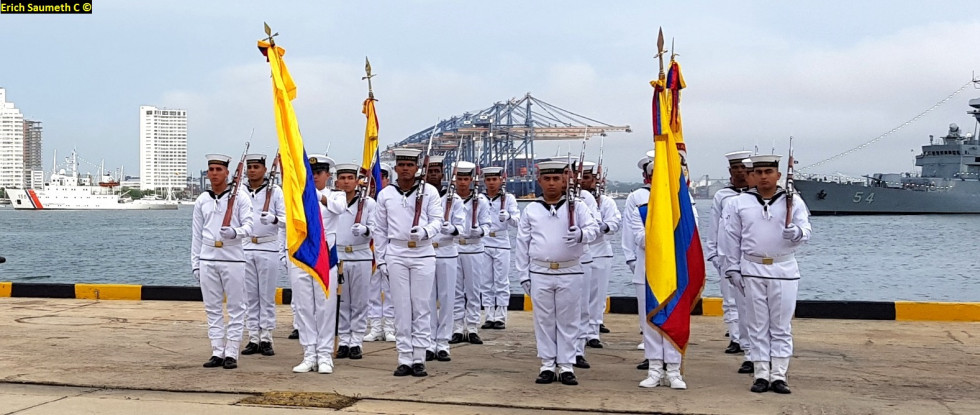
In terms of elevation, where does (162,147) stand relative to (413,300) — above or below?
above

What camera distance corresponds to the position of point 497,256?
1174cm

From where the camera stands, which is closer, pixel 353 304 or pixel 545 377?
pixel 545 377

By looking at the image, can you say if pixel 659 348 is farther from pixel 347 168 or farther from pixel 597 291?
pixel 347 168

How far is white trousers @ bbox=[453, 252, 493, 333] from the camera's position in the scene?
1044cm

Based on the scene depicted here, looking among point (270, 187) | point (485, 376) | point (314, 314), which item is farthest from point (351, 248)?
point (485, 376)

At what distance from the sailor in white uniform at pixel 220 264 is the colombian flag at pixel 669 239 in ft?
10.8

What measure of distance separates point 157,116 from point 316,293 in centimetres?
17152

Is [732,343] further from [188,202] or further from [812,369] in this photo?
[188,202]

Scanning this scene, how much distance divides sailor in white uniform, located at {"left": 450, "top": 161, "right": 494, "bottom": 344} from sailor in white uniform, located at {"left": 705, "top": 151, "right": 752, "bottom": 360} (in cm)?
222

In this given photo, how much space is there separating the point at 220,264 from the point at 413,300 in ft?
5.46

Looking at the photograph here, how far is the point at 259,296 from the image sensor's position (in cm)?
965

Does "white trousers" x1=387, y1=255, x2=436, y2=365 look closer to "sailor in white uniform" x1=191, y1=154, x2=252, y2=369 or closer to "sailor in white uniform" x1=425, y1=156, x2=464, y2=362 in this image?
"sailor in white uniform" x1=425, y1=156, x2=464, y2=362

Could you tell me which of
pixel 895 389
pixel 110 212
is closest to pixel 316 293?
pixel 895 389

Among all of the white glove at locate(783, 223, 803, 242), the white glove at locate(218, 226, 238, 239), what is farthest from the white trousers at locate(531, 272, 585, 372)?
the white glove at locate(218, 226, 238, 239)
